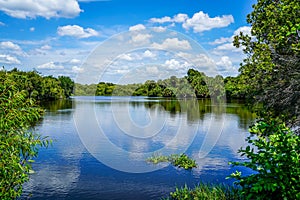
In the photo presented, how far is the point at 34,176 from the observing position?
15.6 meters

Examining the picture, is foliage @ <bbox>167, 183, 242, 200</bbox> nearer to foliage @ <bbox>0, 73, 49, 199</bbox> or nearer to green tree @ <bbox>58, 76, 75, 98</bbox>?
foliage @ <bbox>0, 73, 49, 199</bbox>

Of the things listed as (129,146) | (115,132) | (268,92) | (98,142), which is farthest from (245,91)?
(115,132)

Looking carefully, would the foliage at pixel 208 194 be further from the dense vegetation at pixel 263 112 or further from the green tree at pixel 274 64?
the green tree at pixel 274 64

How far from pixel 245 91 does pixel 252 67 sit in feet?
3.11

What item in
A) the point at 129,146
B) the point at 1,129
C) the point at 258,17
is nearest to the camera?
the point at 1,129

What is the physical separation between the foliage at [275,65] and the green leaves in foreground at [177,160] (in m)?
7.58

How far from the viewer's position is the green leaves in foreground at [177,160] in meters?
18.0

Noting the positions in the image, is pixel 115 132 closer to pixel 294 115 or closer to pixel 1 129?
pixel 294 115

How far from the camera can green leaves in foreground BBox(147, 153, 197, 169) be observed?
18047 mm

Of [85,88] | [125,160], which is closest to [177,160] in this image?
[125,160]

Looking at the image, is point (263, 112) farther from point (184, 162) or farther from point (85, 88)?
point (85, 88)

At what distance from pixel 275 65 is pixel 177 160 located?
33.8 feet

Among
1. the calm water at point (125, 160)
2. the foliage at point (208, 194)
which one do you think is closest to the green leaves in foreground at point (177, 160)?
the calm water at point (125, 160)

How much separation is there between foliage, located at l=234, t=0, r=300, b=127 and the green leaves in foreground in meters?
7.58
